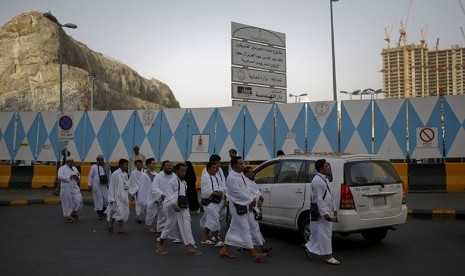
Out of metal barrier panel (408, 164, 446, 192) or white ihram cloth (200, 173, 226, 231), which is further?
metal barrier panel (408, 164, 446, 192)

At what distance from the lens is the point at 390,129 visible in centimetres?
1675

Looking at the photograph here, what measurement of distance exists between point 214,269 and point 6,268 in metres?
2.87

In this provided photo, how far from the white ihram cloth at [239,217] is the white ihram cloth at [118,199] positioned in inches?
149

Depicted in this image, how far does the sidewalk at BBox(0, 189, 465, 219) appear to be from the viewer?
12062mm

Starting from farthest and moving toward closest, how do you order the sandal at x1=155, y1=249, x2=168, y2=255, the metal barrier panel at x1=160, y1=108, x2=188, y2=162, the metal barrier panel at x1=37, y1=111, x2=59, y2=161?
the metal barrier panel at x1=37, y1=111, x2=59, y2=161 < the metal barrier panel at x1=160, y1=108, x2=188, y2=162 < the sandal at x1=155, y1=249, x2=168, y2=255

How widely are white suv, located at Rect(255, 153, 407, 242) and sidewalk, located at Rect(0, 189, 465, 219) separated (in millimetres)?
3774

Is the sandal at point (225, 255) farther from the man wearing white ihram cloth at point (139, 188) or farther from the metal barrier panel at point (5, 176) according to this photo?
the metal barrier panel at point (5, 176)

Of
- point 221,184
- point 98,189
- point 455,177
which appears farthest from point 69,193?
point 455,177

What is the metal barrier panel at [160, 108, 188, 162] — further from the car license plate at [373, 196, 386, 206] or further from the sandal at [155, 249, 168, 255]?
the car license plate at [373, 196, 386, 206]

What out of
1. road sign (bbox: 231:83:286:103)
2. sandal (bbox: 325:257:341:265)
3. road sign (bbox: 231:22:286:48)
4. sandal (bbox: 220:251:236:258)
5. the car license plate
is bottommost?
sandal (bbox: 220:251:236:258)

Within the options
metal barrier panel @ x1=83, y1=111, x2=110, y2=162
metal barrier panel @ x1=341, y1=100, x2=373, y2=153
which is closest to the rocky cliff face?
metal barrier panel @ x1=83, y1=111, x2=110, y2=162

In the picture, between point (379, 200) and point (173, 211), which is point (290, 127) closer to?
point (379, 200)

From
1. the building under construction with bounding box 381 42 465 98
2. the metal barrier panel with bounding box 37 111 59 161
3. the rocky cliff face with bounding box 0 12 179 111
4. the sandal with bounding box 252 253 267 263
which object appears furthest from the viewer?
the building under construction with bounding box 381 42 465 98

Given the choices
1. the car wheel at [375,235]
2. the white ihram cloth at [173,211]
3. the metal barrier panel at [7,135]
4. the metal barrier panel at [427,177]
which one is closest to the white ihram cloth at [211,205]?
the white ihram cloth at [173,211]
